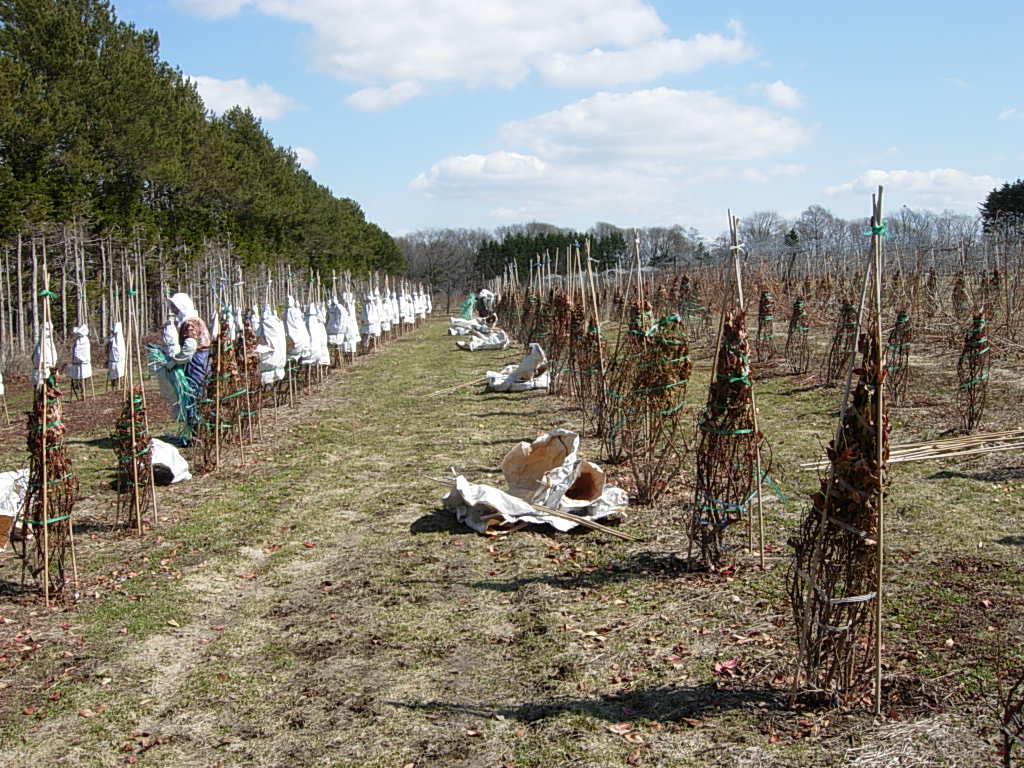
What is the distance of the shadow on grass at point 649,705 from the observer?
387 cm

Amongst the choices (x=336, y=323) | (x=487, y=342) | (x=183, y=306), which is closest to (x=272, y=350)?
(x=183, y=306)

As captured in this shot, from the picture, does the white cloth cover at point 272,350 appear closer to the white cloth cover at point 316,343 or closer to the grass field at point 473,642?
the white cloth cover at point 316,343

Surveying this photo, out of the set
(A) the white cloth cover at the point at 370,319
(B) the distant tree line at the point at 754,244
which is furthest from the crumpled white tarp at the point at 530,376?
(A) the white cloth cover at the point at 370,319

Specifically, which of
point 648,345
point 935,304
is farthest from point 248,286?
point 648,345

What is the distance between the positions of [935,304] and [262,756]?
1859 cm

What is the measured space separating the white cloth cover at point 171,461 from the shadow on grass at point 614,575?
4.71 metres

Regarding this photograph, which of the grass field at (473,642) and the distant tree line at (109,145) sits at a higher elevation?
the distant tree line at (109,145)

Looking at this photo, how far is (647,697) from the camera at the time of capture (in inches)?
159

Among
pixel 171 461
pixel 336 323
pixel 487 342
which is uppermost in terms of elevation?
pixel 336 323

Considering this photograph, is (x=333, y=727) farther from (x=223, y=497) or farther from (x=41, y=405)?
(x=223, y=497)

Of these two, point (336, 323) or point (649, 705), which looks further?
point (336, 323)

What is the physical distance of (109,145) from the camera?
76.6 feet

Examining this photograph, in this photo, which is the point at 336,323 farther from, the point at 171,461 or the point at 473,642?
the point at 473,642

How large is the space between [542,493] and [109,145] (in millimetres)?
21571
